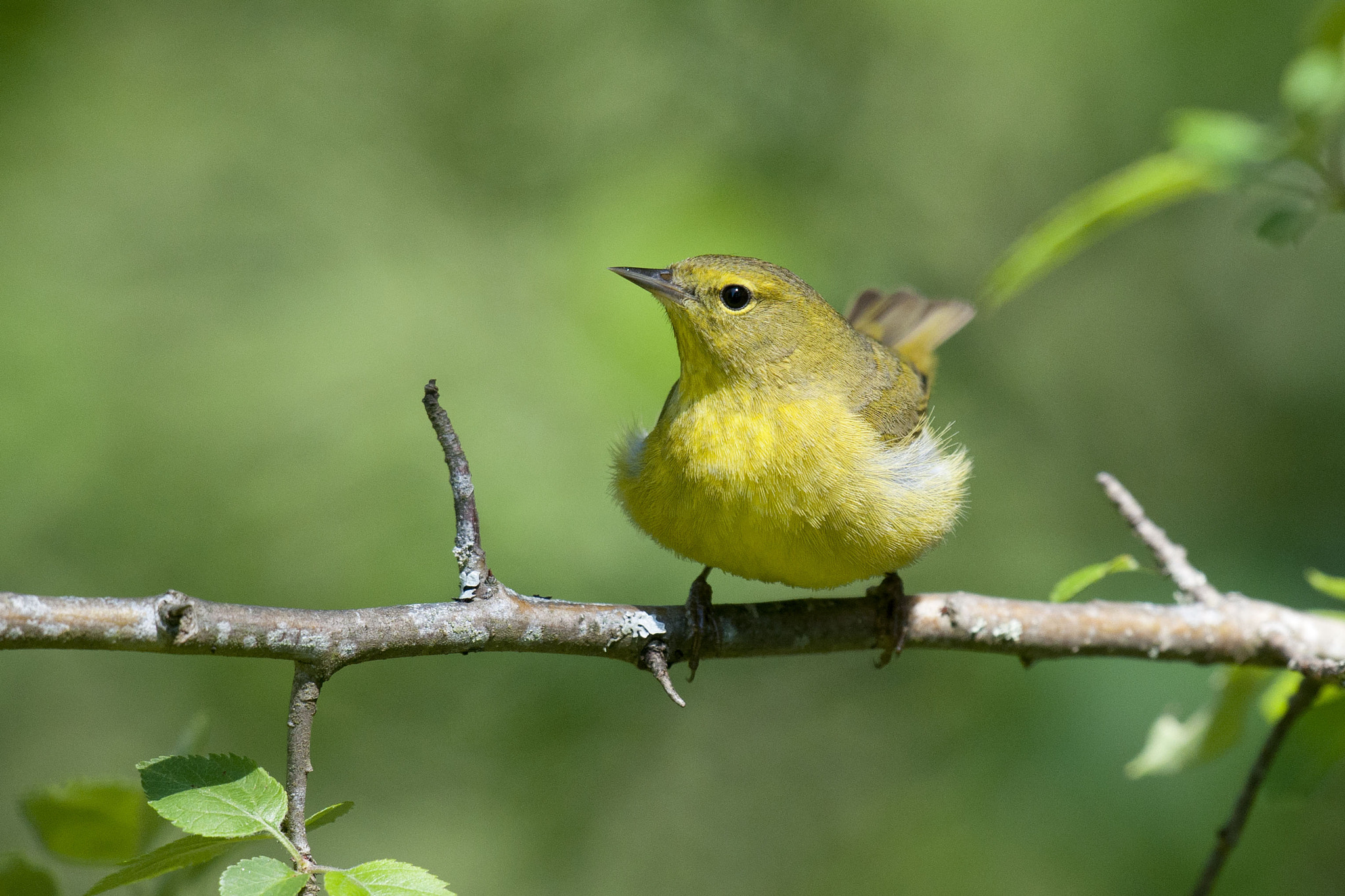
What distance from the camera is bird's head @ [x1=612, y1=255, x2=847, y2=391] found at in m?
4.22

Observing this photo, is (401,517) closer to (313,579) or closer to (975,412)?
(313,579)

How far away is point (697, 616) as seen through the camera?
3.27 metres

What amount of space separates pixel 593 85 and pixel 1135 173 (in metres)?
4.96

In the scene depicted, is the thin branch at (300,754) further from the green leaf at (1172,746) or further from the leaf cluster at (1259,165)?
the green leaf at (1172,746)

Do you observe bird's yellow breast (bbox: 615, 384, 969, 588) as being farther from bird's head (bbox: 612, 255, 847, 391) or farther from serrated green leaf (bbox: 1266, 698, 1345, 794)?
serrated green leaf (bbox: 1266, 698, 1345, 794)

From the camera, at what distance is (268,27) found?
7.43 metres

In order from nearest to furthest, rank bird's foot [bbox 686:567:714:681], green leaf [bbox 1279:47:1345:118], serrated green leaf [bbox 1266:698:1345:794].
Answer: green leaf [bbox 1279:47:1345:118] < serrated green leaf [bbox 1266:698:1345:794] < bird's foot [bbox 686:567:714:681]

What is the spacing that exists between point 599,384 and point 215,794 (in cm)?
365

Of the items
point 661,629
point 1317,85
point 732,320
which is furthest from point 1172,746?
point 732,320

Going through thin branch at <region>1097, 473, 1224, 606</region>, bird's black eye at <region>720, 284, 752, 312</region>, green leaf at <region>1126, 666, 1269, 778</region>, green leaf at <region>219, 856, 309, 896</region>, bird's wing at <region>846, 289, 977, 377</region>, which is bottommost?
green leaf at <region>219, 856, 309, 896</region>

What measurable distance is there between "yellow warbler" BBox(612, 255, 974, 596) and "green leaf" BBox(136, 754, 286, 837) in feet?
6.17

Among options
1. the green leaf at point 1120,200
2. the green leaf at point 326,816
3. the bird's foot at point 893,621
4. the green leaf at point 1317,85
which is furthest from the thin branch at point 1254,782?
the green leaf at point 326,816

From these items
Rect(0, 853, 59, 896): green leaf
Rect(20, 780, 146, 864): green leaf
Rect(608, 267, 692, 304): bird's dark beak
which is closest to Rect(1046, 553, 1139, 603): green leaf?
Rect(608, 267, 692, 304): bird's dark beak

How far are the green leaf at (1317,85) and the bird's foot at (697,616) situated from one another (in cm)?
203
